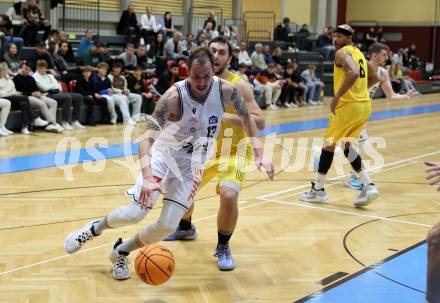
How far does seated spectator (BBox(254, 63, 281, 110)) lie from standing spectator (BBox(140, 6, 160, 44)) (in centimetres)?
329

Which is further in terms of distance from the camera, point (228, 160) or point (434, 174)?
point (228, 160)

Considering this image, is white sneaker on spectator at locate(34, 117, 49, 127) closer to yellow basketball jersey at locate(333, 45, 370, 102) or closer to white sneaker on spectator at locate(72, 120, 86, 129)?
white sneaker on spectator at locate(72, 120, 86, 129)

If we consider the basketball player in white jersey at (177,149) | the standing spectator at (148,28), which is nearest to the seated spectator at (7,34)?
the standing spectator at (148,28)

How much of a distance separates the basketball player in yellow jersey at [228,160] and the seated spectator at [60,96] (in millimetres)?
8036

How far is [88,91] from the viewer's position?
44.1 feet

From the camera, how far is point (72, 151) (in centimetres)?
1027

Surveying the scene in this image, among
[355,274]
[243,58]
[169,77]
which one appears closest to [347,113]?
[355,274]

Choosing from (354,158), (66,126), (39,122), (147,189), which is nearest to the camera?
(147,189)

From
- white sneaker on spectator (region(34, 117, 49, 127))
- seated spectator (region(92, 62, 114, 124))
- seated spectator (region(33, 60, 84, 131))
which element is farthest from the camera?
seated spectator (region(92, 62, 114, 124))

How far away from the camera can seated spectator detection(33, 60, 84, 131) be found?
12.5 metres

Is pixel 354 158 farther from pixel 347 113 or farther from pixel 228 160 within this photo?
pixel 228 160

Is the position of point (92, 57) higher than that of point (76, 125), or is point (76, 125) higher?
point (92, 57)

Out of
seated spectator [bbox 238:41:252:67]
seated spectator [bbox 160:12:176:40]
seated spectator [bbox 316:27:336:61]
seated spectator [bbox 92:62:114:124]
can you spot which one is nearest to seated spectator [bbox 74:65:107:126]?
seated spectator [bbox 92:62:114:124]

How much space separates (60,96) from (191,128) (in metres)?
8.63
